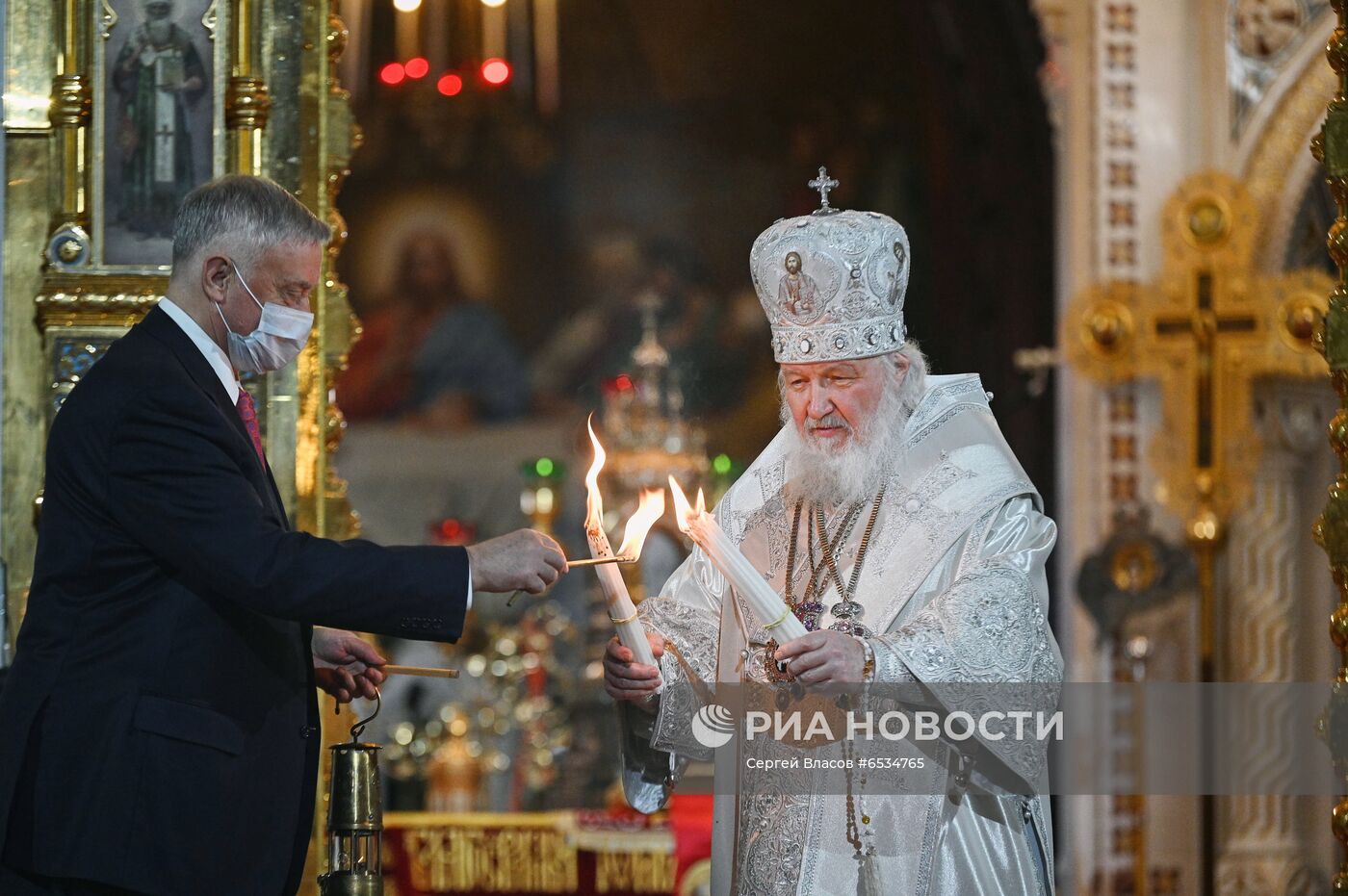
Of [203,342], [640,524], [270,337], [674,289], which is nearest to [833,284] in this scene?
[640,524]

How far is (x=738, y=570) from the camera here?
10.6ft

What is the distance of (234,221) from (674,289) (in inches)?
339

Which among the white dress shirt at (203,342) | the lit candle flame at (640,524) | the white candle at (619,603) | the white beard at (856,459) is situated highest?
the white dress shirt at (203,342)

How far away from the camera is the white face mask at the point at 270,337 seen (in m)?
3.30

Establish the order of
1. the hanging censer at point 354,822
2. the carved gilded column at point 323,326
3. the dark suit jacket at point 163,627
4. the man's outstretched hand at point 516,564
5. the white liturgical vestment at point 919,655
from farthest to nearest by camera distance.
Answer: the carved gilded column at point 323,326 → the white liturgical vestment at point 919,655 → the hanging censer at point 354,822 → the man's outstretched hand at point 516,564 → the dark suit jacket at point 163,627

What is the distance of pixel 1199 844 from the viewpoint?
332 inches

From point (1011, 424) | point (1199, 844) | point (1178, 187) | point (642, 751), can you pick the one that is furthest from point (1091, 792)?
point (642, 751)

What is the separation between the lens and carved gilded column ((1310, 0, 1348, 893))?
129 inches

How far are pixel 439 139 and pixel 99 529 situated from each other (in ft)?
29.8

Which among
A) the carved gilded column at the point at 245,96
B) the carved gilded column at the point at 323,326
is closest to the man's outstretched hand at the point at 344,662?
the carved gilded column at the point at 323,326

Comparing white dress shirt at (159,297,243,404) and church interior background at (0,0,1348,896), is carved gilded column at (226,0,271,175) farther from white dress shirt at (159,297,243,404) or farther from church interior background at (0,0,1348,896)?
white dress shirt at (159,297,243,404)

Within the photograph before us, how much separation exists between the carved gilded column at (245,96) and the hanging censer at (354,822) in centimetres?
147

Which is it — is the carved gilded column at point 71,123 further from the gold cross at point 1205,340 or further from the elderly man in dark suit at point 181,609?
the gold cross at point 1205,340

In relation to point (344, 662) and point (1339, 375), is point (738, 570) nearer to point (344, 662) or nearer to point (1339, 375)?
point (344, 662)
